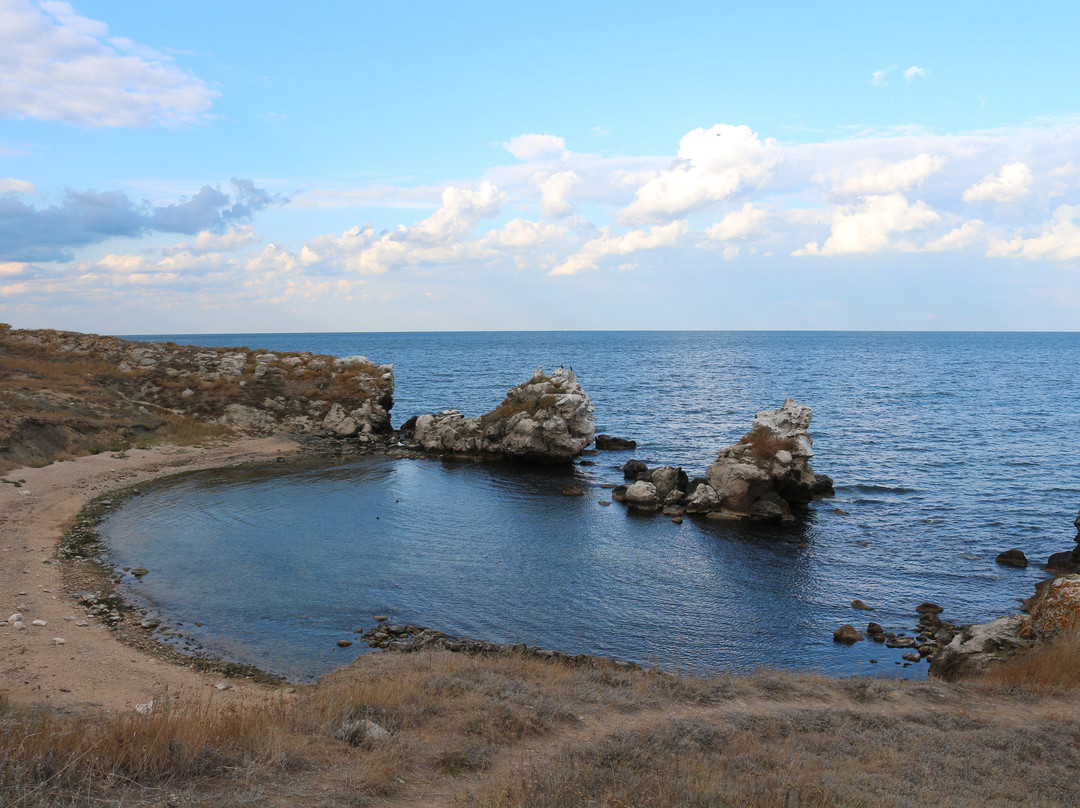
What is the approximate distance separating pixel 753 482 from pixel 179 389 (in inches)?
1953

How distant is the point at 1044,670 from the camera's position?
15938mm

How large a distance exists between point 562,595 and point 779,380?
9875 centimetres

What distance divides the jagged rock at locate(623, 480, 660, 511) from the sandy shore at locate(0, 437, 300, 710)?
991 inches

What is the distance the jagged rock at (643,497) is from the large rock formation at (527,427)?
450 inches

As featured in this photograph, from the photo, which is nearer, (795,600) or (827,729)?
(827,729)

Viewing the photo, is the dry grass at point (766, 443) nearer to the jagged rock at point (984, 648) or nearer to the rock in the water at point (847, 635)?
the rock in the water at point (847, 635)

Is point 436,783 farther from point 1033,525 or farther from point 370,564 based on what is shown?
point 1033,525

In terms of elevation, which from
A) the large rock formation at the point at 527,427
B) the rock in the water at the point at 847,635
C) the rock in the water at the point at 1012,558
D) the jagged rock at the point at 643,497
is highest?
the large rock formation at the point at 527,427

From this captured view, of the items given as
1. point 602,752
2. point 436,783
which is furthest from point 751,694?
point 436,783

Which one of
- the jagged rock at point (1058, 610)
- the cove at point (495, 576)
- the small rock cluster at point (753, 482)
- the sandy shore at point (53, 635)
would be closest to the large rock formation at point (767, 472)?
the small rock cluster at point (753, 482)

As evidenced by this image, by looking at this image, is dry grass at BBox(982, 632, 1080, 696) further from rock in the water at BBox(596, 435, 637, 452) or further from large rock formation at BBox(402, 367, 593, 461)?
→ rock in the water at BBox(596, 435, 637, 452)

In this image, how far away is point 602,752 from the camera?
10.6 metres

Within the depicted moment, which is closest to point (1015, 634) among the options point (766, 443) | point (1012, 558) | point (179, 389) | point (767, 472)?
point (1012, 558)

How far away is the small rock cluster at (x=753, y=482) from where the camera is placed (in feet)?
121
